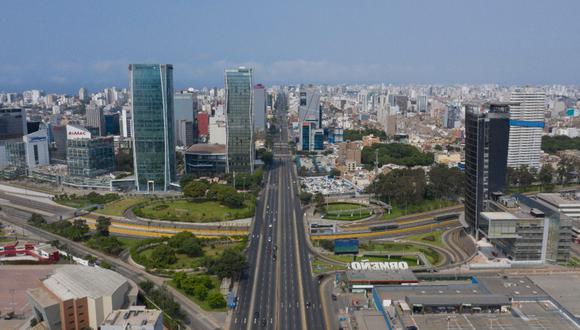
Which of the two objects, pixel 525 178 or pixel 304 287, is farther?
pixel 525 178

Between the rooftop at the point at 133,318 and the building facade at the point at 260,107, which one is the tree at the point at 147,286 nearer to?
the rooftop at the point at 133,318

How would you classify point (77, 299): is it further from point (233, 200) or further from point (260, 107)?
point (260, 107)

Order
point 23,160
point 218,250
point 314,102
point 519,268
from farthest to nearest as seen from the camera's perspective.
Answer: point 314,102, point 23,160, point 218,250, point 519,268

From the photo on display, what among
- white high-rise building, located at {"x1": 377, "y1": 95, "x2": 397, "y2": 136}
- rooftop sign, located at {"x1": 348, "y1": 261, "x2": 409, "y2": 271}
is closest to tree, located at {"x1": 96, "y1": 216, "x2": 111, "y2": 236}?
rooftop sign, located at {"x1": 348, "y1": 261, "x2": 409, "y2": 271}

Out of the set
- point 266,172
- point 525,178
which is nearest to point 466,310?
point 525,178

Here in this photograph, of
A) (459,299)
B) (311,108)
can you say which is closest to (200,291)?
(459,299)

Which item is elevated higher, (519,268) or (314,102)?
(314,102)

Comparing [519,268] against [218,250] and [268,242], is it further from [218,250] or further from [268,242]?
[218,250]
